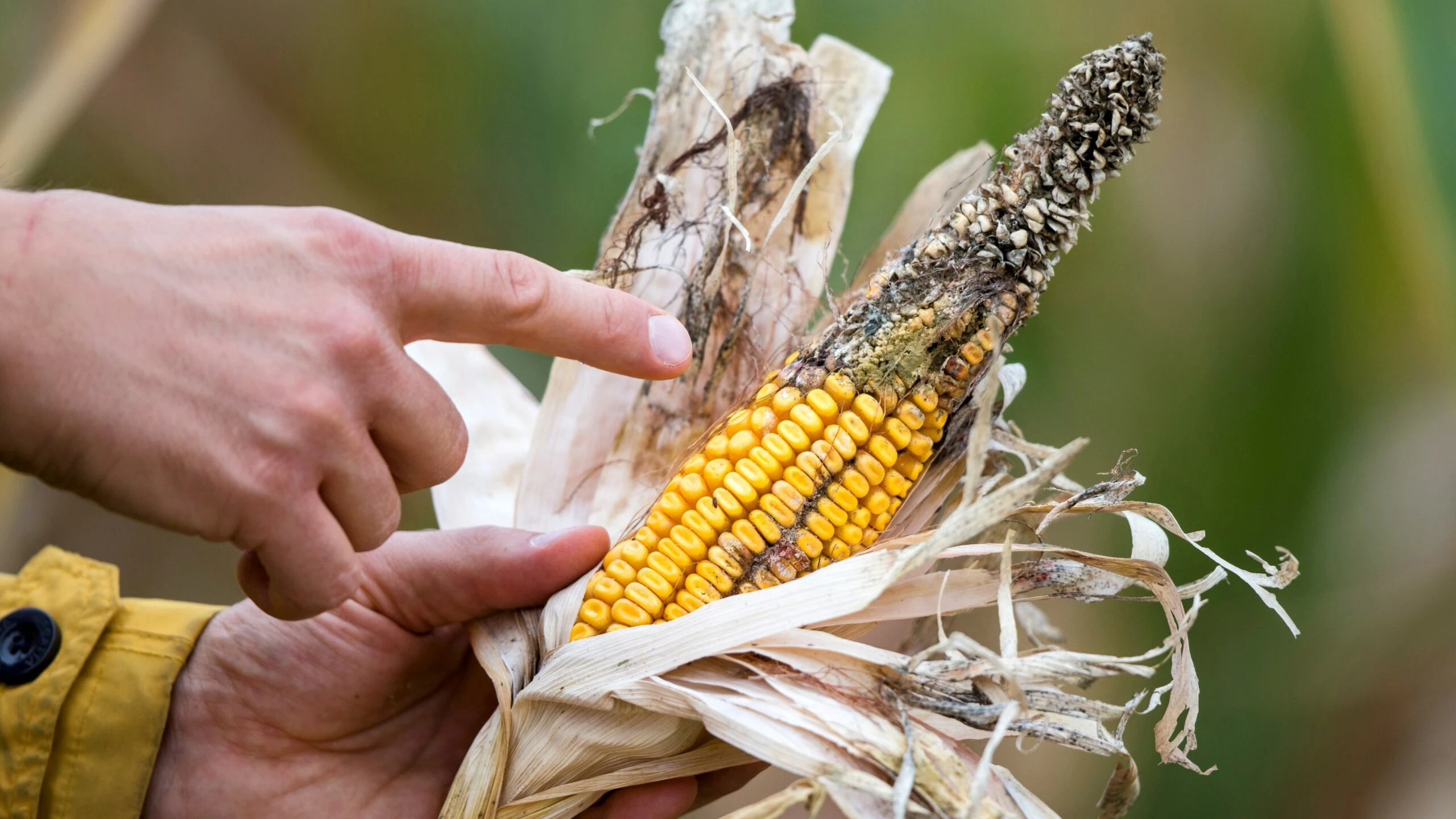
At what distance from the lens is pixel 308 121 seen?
163 cm

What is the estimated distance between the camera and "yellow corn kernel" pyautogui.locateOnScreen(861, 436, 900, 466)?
0.79 meters

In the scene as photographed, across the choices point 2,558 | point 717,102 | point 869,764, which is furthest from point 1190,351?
point 2,558

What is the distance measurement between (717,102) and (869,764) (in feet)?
2.37

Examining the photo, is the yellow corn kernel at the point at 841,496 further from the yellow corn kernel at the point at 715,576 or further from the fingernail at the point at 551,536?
the fingernail at the point at 551,536

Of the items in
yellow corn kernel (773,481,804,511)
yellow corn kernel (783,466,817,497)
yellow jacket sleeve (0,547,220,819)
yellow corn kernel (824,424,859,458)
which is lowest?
yellow jacket sleeve (0,547,220,819)

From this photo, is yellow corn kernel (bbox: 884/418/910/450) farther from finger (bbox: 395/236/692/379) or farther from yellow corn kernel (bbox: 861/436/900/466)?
finger (bbox: 395/236/692/379)

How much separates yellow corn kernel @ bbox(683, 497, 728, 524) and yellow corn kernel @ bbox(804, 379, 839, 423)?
0.13 meters

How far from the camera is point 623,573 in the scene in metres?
0.81

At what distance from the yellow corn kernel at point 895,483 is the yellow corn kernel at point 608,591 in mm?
276

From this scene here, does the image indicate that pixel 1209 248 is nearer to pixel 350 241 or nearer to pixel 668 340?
pixel 668 340

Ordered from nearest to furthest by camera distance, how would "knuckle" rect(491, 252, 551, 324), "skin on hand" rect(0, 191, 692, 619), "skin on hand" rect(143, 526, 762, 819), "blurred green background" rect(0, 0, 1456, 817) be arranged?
"skin on hand" rect(0, 191, 692, 619)
"knuckle" rect(491, 252, 551, 324)
"skin on hand" rect(143, 526, 762, 819)
"blurred green background" rect(0, 0, 1456, 817)

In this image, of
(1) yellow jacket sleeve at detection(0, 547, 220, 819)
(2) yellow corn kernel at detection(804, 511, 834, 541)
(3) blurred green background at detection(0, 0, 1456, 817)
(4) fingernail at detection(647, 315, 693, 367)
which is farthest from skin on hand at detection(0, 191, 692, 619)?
(3) blurred green background at detection(0, 0, 1456, 817)

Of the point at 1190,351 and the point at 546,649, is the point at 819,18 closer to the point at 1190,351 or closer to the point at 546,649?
the point at 1190,351

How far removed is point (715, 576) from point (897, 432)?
219mm
